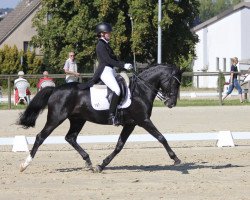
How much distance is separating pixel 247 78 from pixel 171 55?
1776cm

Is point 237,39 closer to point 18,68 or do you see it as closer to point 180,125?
point 18,68

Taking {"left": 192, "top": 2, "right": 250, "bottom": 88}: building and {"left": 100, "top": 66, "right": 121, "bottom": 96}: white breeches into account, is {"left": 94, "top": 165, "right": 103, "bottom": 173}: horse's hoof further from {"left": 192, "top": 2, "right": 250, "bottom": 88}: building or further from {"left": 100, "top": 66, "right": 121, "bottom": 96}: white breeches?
{"left": 192, "top": 2, "right": 250, "bottom": 88}: building

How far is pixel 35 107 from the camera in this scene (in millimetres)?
13039

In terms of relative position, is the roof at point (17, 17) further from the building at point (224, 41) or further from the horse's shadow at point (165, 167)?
the horse's shadow at point (165, 167)

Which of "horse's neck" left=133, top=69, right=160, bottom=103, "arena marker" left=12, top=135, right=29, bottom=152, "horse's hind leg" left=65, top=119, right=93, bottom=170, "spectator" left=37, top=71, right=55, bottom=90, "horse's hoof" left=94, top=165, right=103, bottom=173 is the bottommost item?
"horse's hoof" left=94, top=165, right=103, bottom=173

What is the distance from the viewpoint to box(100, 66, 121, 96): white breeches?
12.5 meters

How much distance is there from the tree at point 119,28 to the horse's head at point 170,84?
30603mm

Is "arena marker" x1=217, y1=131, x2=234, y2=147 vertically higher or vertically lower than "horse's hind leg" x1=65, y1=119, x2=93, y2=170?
lower

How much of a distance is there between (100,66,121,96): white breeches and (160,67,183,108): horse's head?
2.25 ft

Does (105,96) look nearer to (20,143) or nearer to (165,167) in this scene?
(165,167)

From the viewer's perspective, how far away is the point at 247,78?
30594mm

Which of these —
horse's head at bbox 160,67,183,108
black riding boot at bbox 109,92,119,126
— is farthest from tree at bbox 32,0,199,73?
black riding boot at bbox 109,92,119,126

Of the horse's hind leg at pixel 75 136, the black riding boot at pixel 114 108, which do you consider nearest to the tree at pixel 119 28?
the horse's hind leg at pixel 75 136

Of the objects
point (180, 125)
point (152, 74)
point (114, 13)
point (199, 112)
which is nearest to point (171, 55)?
point (114, 13)
